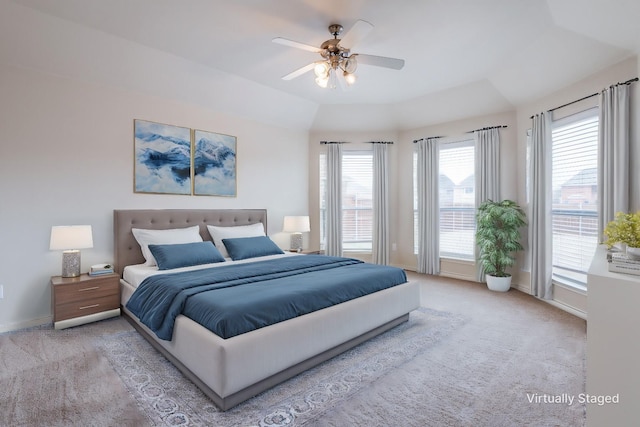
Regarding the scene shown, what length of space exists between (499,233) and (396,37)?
3.00 metres

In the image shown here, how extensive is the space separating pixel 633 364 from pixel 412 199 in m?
4.81

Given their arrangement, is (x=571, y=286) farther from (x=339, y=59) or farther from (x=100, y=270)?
(x=100, y=270)

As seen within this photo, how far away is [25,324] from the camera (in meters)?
3.19

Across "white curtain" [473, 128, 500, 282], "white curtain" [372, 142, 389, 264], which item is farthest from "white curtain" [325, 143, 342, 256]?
"white curtain" [473, 128, 500, 282]

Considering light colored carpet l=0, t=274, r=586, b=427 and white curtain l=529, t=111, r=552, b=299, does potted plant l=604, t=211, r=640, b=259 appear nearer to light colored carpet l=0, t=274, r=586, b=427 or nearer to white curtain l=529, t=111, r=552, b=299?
light colored carpet l=0, t=274, r=586, b=427

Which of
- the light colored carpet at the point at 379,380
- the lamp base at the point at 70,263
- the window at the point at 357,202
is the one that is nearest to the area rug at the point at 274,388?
the light colored carpet at the point at 379,380

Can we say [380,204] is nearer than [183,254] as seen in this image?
No

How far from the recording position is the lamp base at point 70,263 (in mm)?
3271

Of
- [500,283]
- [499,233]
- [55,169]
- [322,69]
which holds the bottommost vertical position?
[500,283]

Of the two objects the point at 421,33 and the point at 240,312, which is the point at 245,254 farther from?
the point at 421,33

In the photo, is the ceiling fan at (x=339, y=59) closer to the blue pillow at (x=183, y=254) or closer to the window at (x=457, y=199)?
the blue pillow at (x=183, y=254)

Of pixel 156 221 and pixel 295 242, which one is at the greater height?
pixel 156 221

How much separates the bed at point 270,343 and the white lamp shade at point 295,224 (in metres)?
2.28

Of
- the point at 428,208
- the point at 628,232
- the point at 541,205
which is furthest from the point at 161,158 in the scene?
the point at 541,205
